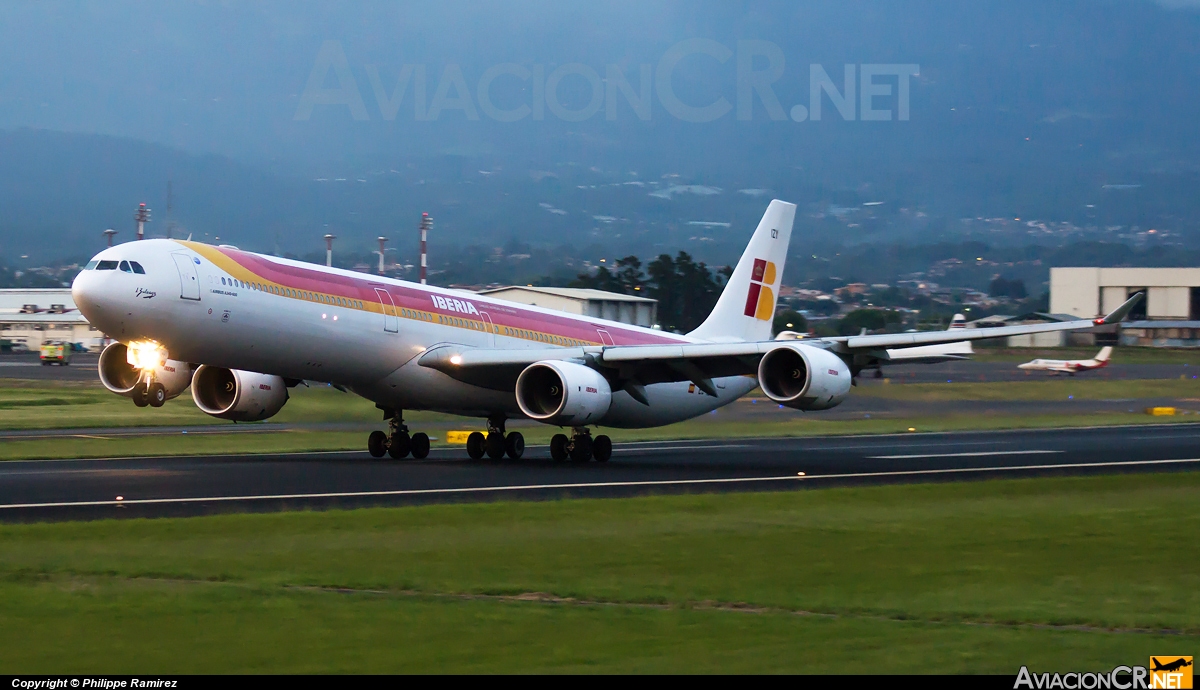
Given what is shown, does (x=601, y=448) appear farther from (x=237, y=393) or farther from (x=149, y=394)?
(x=149, y=394)

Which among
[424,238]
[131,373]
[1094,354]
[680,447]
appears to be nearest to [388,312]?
[131,373]

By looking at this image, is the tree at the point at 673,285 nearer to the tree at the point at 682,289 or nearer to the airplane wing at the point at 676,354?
the tree at the point at 682,289

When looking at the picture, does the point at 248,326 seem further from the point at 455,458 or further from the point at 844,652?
the point at 844,652

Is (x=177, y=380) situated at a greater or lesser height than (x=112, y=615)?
greater

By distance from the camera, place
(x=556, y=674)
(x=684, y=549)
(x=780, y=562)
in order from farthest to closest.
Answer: (x=684, y=549) → (x=780, y=562) → (x=556, y=674)

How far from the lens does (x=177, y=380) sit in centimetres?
2938

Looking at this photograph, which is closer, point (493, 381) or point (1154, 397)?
point (493, 381)

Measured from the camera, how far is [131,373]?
29.0 meters

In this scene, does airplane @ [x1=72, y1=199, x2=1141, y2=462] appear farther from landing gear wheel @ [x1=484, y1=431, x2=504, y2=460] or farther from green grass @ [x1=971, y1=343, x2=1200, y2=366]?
green grass @ [x1=971, y1=343, x2=1200, y2=366]

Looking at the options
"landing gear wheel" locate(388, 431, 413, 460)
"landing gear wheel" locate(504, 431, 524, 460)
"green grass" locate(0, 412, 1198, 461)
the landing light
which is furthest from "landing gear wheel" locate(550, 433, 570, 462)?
the landing light

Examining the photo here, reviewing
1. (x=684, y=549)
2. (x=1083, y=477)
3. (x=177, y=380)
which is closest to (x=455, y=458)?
(x=177, y=380)

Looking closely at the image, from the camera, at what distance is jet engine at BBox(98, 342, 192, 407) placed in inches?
1125

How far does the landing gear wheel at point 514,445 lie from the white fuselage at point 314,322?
1.92 feet

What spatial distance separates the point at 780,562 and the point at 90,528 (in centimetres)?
918
